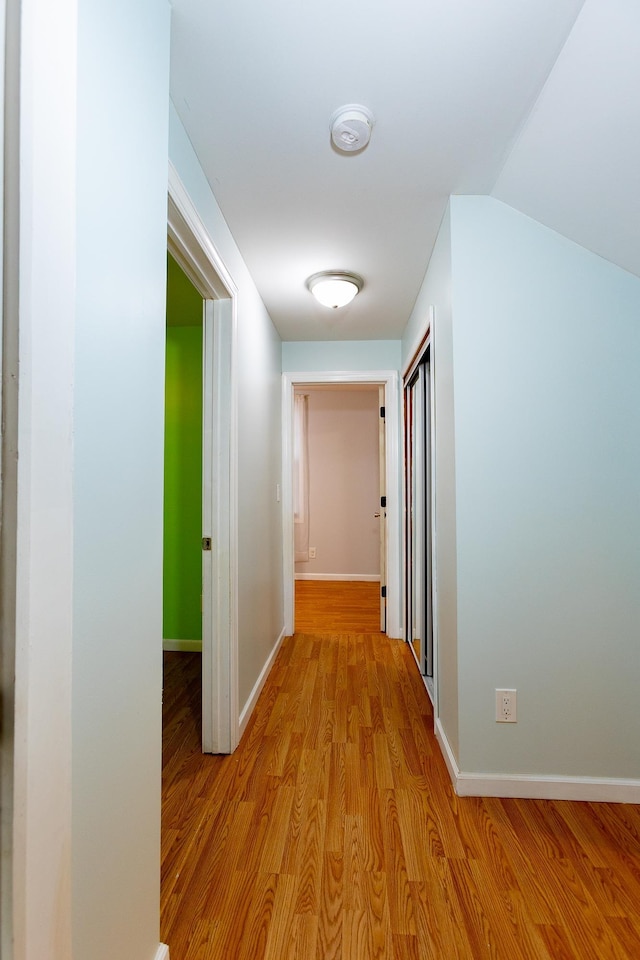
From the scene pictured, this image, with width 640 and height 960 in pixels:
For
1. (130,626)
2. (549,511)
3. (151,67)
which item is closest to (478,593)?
(549,511)

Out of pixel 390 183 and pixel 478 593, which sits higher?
pixel 390 183

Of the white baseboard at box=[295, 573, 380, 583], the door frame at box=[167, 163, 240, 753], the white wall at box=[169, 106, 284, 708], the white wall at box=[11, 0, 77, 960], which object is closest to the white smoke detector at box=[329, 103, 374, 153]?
the white wall at box=[169, 106, 284, 708]

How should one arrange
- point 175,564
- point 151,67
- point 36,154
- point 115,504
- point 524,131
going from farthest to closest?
1. point 175,564
2. point 524,131
3. point 151,67
4. point 115,504
5. point 36,154

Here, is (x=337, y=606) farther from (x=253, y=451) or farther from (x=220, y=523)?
(x=220, y=523)

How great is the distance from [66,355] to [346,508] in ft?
16.6

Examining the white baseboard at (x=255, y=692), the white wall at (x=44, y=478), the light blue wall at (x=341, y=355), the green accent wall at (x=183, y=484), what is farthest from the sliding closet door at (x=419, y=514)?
the white wall at (x=44, y=478)

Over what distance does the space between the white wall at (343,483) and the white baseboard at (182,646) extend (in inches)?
94.0

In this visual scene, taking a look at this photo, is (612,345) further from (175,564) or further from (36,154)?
(175,564)

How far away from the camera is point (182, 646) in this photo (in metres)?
3.46

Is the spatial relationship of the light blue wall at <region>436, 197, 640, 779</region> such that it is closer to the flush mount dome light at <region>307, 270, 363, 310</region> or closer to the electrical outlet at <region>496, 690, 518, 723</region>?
the electrical outlet at <region>496, 690, 518, 723</region>

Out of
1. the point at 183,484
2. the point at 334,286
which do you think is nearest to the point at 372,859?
the point at 334,286

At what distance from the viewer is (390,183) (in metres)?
1.76

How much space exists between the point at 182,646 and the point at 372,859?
7.71 feet

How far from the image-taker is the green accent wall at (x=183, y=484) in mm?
3465
